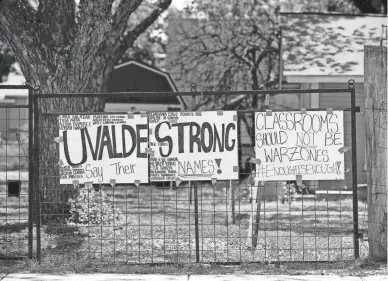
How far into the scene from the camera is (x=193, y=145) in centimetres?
776

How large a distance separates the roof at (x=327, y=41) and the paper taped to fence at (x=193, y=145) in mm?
→ 9517

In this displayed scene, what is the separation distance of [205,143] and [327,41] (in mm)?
11787

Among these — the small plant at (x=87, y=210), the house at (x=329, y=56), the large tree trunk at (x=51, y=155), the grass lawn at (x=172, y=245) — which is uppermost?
the house at (x=329, y=56)

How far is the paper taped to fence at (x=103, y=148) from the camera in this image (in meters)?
7.77

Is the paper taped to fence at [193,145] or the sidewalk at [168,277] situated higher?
the paper taped to fence at [193,145]

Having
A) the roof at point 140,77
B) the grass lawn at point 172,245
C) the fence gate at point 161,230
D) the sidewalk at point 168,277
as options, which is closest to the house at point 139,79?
the roof at point 140,77

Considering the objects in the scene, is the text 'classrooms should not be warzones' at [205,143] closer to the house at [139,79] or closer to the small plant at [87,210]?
the small plant at [87,210]

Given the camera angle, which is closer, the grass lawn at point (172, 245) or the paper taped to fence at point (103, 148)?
the paper taped to fence at point (103, 148)

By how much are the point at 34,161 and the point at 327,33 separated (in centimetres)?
1298

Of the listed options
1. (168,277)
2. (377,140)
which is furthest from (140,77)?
(168,277)

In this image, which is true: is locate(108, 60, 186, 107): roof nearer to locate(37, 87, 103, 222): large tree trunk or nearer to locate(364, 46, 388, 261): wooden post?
locate(37, 87, 103, 222): large tree trunk

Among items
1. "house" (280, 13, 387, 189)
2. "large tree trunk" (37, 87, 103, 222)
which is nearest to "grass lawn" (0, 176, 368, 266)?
"large tree trunk" (37, 87, 103, 222)

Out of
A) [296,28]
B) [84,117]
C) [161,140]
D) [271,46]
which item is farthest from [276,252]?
[271,46]

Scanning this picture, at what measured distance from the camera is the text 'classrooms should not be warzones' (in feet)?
25.3
